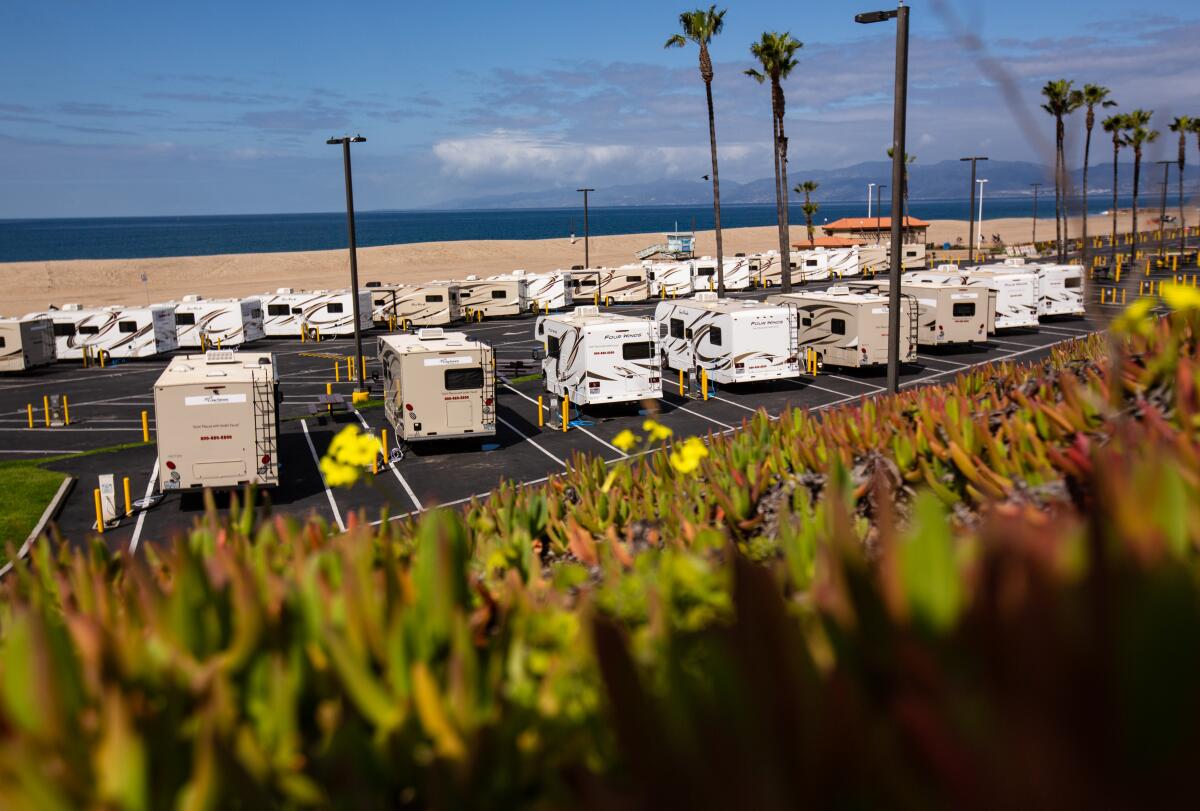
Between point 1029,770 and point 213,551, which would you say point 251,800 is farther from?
point 213,551

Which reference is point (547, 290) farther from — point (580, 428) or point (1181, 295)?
point (1181, 295)

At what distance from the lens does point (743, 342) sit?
30234 mm

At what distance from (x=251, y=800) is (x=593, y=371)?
81.5ft

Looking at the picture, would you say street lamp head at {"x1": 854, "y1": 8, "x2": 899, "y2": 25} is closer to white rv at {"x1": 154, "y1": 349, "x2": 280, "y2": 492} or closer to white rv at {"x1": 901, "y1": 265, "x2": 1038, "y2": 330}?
white rv at {"x1": 154, "y1": 349, "x2": 280, "y2": 492}

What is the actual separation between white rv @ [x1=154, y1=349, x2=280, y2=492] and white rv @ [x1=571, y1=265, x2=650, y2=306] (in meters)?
36.6

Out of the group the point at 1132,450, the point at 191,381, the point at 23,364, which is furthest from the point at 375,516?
the point at 23,364

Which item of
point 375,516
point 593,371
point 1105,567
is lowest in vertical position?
point 375,516

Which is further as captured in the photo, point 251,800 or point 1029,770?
point 251,800

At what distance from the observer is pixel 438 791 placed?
259cm

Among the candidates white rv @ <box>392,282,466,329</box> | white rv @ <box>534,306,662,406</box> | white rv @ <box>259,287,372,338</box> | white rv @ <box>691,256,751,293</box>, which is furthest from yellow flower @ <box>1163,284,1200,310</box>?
white rv @ <box>691,256,751,293</box>

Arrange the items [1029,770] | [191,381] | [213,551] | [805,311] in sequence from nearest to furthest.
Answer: [1029,770], [213,551], [191,381], [805,311]

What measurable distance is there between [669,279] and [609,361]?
32.5m

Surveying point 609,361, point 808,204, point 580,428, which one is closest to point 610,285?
point 609,361

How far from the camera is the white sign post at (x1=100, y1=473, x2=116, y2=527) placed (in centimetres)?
1842
